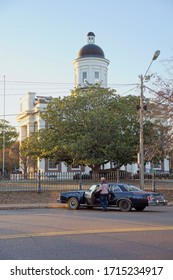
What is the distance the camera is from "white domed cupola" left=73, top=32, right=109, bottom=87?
6862cm

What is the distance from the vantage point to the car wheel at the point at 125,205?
62.9ft

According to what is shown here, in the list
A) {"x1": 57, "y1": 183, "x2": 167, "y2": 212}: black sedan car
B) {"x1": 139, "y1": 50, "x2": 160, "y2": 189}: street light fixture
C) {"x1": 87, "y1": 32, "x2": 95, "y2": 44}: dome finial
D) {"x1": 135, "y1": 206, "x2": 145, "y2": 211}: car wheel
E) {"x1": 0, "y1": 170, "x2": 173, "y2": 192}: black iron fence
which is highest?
{"x1": 87, "y1": 32, "x2": 95, "y2": 44}: dome finial

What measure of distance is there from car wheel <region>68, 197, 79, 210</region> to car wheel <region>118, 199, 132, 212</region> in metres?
2.27

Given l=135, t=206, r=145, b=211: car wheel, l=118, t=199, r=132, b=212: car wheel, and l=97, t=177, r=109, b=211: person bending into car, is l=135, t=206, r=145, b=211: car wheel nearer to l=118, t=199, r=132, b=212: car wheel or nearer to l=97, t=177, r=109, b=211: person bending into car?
l=118, t=199, r=132, b=212: car wheel

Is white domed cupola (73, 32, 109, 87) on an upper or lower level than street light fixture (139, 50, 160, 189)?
upper

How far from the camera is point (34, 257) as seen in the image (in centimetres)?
820

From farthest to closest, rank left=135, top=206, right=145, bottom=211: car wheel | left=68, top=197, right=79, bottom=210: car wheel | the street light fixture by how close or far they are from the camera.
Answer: the street light fixture, left=68, top=197, right=79, bottom=210: car wheel, left=135, top=206, right=145, bottom=211: car wheel

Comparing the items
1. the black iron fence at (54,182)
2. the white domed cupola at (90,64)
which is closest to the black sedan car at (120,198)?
the black iron fence at (54,182)

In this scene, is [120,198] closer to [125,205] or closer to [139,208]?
[125,205]

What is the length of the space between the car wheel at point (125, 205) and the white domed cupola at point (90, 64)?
50.2 metres

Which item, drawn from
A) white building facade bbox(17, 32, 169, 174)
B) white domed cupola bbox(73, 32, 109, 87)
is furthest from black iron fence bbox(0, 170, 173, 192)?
white domed cupola bbox(73, 32, 109, 87)

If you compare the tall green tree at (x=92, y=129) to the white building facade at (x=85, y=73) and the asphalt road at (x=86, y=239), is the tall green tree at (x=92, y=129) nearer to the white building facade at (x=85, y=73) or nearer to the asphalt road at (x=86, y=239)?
the asphalt road at (x=86, y=239)

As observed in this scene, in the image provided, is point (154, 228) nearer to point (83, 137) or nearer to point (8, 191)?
point (8, 191)

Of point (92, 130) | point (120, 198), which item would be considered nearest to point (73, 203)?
point (120, 198)
